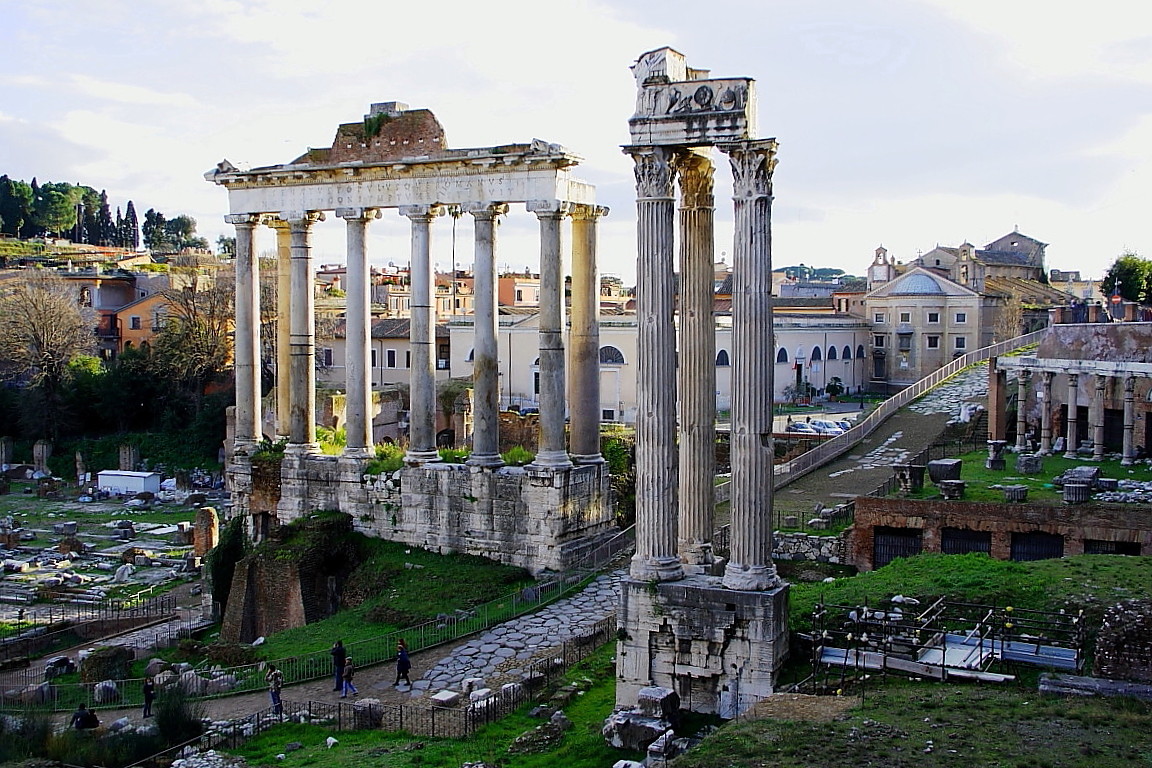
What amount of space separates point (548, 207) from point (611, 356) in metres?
26.0

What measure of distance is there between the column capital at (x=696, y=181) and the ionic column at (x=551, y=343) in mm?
7366

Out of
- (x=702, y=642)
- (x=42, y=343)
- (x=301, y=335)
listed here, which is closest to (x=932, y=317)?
(x=301, y=335)

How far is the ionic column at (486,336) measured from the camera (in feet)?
79.8

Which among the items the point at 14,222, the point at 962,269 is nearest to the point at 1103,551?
the point at 962,269

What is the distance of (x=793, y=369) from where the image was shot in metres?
56.9

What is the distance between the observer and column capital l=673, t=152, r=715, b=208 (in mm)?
16250

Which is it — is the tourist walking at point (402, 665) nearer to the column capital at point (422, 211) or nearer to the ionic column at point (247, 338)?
the column capital at point (422, 211)

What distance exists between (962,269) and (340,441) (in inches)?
1802

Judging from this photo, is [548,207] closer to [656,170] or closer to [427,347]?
[427,347]

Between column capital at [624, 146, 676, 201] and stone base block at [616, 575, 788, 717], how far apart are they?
503 cm

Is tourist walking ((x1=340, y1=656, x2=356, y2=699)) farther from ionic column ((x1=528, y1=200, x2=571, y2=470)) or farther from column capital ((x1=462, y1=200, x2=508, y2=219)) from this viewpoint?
column capital ((x1=462, y1=200, x2=508, y2=219))

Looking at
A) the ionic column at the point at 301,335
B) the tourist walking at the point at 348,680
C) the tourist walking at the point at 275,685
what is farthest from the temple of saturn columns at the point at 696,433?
the ionic column at the point at 301,335

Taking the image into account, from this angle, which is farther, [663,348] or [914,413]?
[914,413]

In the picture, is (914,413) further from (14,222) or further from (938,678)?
(14,222)
